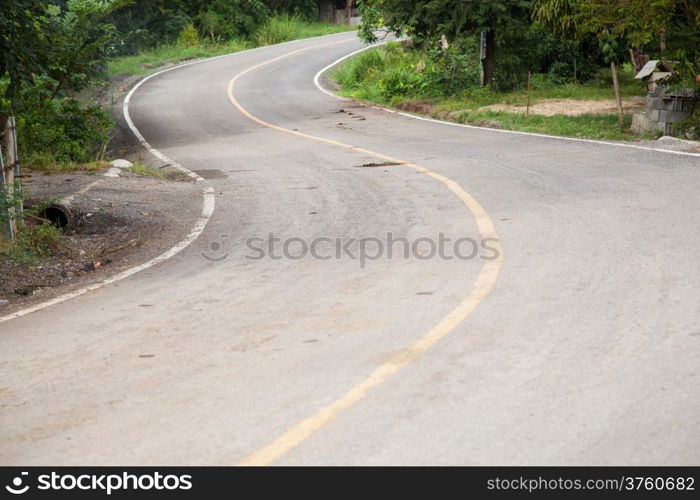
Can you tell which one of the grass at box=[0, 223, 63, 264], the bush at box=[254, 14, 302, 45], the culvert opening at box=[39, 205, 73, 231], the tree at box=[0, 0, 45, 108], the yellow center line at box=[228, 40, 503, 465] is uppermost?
the tree at box=[0, 0, 45, 108]

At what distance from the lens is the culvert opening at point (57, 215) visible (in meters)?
13.0

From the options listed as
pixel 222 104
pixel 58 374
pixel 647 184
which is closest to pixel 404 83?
pixel 222 104

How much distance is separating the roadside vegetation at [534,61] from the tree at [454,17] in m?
0.03

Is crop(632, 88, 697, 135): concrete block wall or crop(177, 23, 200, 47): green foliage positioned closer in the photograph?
crop(632, 88, 697, 135): concrete block wall

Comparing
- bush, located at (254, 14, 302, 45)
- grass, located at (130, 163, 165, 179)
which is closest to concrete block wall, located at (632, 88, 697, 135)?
grass, located at (130, 163, 165, 179)

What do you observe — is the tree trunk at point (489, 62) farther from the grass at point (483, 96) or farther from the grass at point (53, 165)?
the grass at point (53, 165)

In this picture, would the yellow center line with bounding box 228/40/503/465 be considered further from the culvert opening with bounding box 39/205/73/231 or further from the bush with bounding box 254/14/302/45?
the bush with bounding box 254/14/302/45

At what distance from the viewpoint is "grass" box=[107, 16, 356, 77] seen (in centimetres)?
4442

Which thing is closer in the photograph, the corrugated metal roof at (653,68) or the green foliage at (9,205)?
the green foliage at (9,205)

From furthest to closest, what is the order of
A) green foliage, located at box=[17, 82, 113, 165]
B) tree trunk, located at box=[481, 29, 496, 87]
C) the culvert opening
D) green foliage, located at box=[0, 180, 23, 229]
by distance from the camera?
tree trunk, located at box=[481, 29, 496, 87] → green foliage, located at box=[17, 82, 113, 165] → the culvert opening → green foliage, located at box=[0, 180, 23, 229]

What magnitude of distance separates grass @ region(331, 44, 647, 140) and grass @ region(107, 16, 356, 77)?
32.0 feet

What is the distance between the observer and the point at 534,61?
31719 millimetres

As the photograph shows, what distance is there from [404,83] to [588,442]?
26234 millimetres

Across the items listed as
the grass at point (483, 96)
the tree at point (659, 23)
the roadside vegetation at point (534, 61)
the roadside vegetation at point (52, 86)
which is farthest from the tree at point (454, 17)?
the roadside vegetation at point (52, 86)
